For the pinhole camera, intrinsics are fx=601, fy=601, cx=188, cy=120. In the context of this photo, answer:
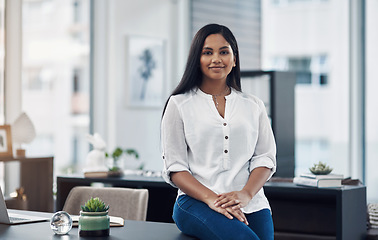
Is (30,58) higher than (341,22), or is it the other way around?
(341,22)

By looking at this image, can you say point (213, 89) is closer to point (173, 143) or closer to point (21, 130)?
point (173, 143)

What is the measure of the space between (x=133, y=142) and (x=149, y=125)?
0.28 meters

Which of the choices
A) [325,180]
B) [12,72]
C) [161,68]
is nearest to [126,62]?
[161,68]

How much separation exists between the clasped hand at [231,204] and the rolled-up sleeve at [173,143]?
0.19 metres

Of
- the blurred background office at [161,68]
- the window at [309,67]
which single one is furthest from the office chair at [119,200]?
the window at [309,67]

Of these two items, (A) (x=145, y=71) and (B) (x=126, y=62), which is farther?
(A) (x=145, y=71)

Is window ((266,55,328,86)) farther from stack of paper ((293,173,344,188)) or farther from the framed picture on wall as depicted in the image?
stack of paper ((293,173,344,188))

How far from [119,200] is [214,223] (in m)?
0.97

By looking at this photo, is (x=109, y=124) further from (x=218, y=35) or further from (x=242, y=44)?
(x=218, y=35)

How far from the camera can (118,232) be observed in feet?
6.58

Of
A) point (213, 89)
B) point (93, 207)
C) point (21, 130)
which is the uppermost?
point (213, 89)

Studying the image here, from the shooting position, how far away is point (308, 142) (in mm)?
5953

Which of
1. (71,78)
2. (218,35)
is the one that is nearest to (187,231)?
Answer: (218,35)

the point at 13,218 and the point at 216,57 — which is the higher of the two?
the point at 216,57
